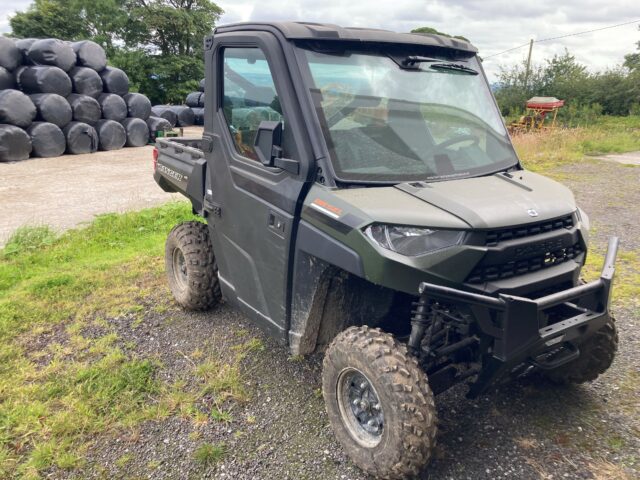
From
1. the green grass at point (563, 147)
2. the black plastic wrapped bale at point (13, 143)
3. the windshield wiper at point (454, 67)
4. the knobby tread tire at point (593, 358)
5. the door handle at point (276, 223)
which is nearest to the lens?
the door handle at point (276, 223)

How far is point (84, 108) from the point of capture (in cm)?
1251

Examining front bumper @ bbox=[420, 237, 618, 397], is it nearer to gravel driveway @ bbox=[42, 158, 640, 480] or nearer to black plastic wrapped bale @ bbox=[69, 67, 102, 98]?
gravel driveway @ bbox=[42, 158, 640, 480]

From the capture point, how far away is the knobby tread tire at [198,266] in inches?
160

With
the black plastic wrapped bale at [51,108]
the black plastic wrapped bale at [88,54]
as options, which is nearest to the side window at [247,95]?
the black plastic wrapped bale at [51,108]

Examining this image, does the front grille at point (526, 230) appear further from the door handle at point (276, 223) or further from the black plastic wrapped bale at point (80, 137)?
the black plastic wrapped bale at point (80, 137)

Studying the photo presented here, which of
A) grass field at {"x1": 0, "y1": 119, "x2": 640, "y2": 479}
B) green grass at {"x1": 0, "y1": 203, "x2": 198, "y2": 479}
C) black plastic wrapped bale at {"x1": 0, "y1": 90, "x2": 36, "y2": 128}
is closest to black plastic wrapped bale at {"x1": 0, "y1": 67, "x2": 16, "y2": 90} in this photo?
black plastic wrapped bale at {"x1": 0, "y1": 90, "x2": 36, "y2": 128}

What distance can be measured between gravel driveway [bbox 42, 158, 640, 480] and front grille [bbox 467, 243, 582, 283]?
98cm

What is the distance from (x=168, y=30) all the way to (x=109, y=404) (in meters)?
30.0

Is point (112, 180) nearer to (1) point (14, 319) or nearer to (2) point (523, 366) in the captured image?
(1) point (14, 319)

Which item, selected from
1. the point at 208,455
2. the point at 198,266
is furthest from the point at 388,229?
the point at 198,266

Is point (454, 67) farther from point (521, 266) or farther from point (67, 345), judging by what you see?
point (67, 345)

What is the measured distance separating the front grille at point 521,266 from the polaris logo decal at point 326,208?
675 mm

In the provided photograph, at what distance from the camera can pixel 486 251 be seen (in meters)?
2.22

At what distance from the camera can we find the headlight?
88.7 inches
